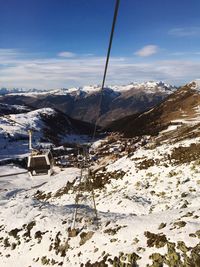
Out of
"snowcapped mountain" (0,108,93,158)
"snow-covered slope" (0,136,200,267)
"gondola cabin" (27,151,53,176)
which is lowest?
"snowcapped mountain" (0,108,93,158)

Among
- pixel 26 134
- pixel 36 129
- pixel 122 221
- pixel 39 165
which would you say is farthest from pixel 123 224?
pixel 36 129

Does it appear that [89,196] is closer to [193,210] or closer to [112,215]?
[112,215]

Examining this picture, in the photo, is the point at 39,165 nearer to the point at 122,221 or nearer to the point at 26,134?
the point at 122,221

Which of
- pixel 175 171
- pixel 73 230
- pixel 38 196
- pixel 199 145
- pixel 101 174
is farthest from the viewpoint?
Answer: pixel 38 196

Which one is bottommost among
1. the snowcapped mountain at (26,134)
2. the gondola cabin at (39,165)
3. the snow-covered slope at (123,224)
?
the snowcapped mountain at (26,134)

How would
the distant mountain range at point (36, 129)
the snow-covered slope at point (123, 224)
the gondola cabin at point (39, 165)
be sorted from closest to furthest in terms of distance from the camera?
the snow-covered slope at point (123, 224) → the gondola cabin at point (39, 165) → the distant mountain range at point (36, 129)

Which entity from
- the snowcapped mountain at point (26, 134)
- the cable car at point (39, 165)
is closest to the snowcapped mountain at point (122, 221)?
the cable car at point (39, 165)

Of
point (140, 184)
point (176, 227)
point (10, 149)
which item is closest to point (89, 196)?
point (140, 184)

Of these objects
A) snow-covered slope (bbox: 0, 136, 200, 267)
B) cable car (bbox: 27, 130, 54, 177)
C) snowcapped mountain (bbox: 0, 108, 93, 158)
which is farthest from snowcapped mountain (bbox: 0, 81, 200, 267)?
snowcapped mountain (bbox: 0, 108, 93, 158)

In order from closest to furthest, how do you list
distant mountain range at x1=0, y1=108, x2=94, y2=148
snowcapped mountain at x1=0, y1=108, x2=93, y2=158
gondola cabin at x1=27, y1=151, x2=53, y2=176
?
gondola cabin at x1=27, y1=151, x2=53, y2=176
snowcapped mountain at x1=0, y1=108, x2=93, y2=158
distant mountain range at x1=0, y1=108, x2=94, y2=148

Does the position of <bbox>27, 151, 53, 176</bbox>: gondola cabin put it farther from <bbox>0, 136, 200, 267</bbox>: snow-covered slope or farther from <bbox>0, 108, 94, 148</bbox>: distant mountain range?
<bbox>0, 108, 94, 148</bbox>: distant mountain range

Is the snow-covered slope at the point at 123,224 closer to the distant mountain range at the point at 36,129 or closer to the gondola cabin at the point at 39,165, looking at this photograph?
the gondola cabin at the point at 39,165
